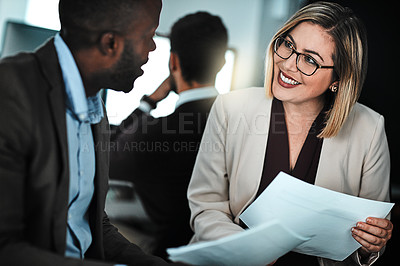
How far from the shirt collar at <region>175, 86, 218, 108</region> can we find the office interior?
0.18 m

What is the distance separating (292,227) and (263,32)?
8.02 feet

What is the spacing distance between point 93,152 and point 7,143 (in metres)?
0.26

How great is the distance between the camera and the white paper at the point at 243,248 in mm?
820

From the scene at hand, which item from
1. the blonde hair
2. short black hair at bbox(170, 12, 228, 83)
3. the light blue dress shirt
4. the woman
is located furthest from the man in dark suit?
the light blue dress shirt

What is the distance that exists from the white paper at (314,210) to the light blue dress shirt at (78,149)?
447 millimetres

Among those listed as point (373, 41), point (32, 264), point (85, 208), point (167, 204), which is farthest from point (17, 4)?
point (32, 264)

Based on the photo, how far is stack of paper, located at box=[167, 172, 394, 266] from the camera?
0.85 metres

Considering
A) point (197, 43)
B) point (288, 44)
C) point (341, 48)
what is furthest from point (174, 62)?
point (341, 48)

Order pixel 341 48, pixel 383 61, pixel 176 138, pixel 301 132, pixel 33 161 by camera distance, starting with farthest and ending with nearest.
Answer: pixel 383 61 → pixel 176 138 → pixel 301 132 → pixel 341 48 → pixel 33 161

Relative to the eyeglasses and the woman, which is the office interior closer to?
the woman

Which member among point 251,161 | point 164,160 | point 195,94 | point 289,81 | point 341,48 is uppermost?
point 341,48

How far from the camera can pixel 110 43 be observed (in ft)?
2.79

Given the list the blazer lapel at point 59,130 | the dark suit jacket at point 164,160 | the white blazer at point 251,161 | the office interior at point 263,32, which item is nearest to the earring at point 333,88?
the white blazer at point 251,161

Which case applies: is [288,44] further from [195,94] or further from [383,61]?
[383,61]
